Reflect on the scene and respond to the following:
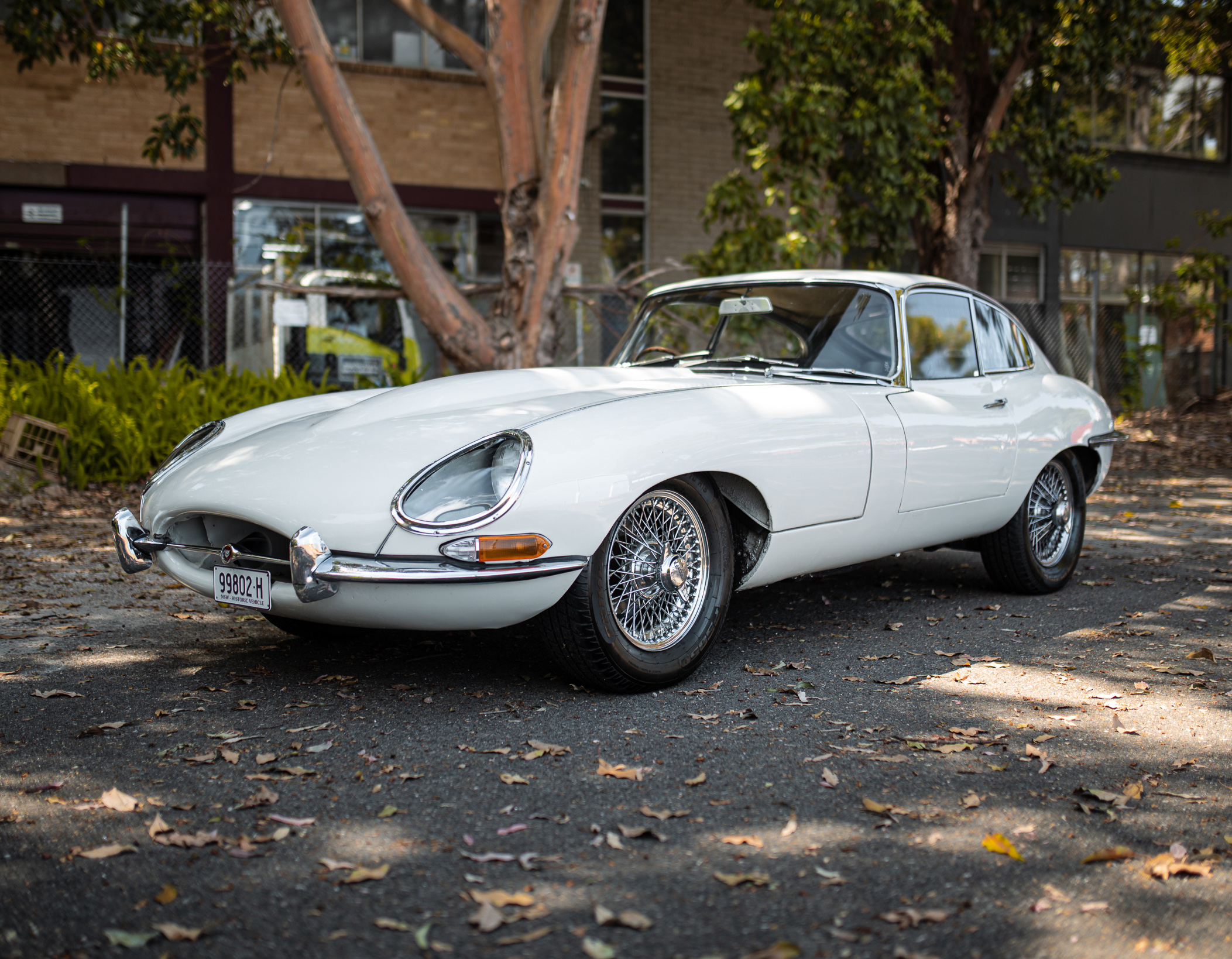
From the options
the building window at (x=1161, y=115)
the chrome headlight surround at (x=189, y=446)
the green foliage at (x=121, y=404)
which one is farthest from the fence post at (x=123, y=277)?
the building window at (x=1161, y=115)

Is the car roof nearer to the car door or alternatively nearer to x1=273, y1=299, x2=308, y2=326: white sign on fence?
the car door

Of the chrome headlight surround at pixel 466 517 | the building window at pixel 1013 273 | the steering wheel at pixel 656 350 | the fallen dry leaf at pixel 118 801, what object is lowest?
the fallen dry leaf at pixel 118 801

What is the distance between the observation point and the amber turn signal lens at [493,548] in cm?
338

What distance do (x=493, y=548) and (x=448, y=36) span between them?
676 centimetres

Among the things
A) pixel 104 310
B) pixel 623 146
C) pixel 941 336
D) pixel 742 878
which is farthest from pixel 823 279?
pixel 623 146

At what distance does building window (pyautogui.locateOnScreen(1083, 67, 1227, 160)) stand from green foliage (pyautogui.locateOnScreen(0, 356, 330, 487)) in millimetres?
15819

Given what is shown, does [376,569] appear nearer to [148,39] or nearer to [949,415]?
[949,415]

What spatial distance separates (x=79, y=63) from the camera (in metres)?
13.2

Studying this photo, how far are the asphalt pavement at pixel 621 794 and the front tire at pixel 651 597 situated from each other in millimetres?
131

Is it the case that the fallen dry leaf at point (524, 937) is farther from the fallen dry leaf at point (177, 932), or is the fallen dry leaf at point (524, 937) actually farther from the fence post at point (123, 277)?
the fence post at point (123, 277)

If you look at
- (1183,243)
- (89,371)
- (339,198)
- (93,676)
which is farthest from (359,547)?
(1183,243)

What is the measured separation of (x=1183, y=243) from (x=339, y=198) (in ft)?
49.7

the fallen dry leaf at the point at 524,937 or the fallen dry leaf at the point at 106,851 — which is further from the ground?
the fallen dry leaf at the point at 106,851

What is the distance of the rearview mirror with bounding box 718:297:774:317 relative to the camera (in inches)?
203
